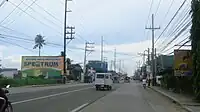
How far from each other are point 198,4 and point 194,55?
11.8ft

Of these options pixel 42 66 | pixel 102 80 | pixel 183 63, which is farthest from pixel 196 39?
pixel 42 66

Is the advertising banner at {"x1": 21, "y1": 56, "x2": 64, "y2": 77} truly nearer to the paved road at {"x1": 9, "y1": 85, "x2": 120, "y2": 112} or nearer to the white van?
the white van

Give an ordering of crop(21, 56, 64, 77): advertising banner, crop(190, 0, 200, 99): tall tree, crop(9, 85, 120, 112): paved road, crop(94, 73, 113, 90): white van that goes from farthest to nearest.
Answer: crop(21, 56, 64, 77): advertising banner < crop(94, 73, 113, 90): white van < crop(190, 0, 200, 99): tall tree < crop(9, 85, 120, 112): paved road

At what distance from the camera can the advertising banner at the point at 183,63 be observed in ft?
117

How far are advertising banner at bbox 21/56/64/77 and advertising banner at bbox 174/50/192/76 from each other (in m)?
64.5

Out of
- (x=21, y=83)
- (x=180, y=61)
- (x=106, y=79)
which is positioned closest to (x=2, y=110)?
(x=180, y=61)

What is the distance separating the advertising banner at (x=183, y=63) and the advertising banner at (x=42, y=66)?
64.5m

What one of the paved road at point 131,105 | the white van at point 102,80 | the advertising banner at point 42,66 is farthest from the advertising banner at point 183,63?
the advertising banner at point 42,66

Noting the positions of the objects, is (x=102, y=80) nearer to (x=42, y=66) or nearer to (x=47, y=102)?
(x=47, y=102)

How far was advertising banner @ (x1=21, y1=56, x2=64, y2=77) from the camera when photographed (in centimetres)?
10062

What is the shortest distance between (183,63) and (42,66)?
6995cm

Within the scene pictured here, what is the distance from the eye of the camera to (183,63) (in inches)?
1439

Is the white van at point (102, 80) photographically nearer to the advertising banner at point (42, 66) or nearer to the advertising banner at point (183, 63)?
the advertising banner at point (183, 63)

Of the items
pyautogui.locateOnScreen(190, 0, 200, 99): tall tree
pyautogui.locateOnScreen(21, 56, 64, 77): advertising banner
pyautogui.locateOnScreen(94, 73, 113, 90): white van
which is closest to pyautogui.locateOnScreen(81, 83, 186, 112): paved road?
pyautogui.locateOnScreen(190, 0, 200, 99): tall tree
